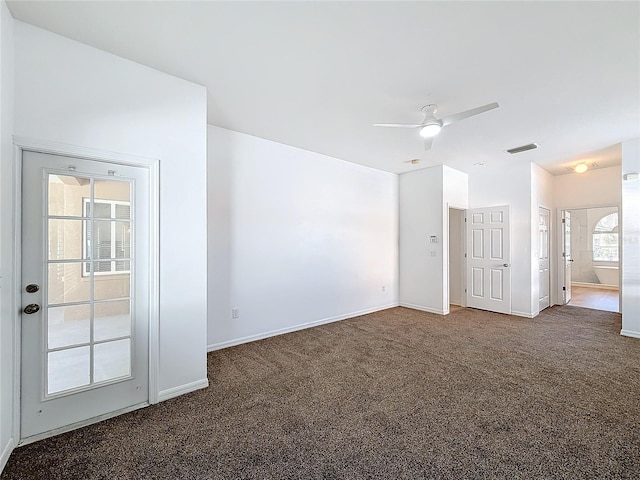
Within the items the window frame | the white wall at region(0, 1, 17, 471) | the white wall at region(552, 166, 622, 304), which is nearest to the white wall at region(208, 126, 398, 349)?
the white wall at region(0, 1, 17, 471)

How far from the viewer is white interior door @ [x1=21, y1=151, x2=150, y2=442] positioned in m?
1.98

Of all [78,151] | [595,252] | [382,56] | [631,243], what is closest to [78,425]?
[78,151]

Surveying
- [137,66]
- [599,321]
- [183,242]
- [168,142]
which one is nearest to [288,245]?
[183,242]

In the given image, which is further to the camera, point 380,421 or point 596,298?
point 596,298

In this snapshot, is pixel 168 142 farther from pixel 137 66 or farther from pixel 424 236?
pixel 424 236

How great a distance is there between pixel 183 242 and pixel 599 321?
641 centimetres

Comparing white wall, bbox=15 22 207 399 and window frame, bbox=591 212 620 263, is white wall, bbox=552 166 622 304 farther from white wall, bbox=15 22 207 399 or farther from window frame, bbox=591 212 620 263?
white wall, bbox=15 22 207 399

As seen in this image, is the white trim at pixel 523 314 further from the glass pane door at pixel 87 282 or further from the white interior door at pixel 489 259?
the glass pane door at pixel 87 282

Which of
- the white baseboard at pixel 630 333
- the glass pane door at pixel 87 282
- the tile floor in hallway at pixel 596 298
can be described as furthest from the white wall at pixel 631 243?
the glass pane door at pixel 87 282

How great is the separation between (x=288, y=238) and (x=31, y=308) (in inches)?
110

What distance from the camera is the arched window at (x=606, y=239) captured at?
27.8 feet

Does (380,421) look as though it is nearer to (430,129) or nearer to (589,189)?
(430,129)

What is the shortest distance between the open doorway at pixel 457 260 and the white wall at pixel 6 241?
245 inches

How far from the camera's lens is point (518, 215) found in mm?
5281
